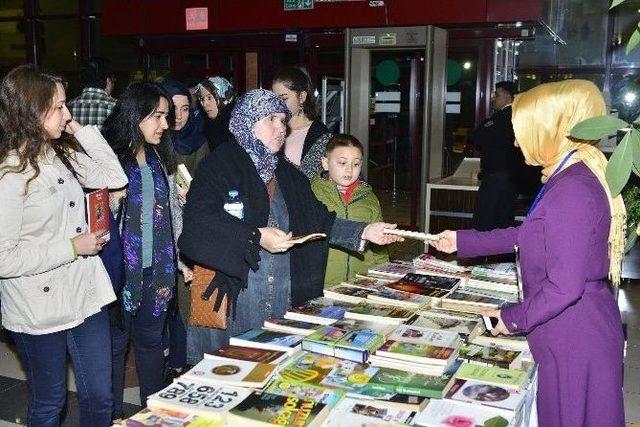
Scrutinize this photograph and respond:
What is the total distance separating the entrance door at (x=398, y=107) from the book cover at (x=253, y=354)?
4.56m

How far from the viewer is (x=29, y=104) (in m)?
2.31

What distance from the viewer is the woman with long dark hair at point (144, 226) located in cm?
292

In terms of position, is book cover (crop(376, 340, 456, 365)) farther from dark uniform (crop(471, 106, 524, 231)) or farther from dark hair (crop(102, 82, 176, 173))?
dark uniform (crop(471, 106, 524, 231))

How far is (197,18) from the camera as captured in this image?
796 cm

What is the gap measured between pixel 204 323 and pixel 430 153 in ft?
14.9

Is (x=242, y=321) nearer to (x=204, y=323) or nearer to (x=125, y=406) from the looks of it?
(x=204, y=323)

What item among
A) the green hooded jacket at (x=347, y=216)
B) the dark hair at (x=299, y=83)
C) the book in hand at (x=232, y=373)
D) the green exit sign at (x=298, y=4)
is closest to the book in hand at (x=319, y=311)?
the book in hand at (x=232, y=373)

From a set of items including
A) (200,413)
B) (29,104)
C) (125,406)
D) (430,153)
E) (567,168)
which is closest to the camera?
(200,413)

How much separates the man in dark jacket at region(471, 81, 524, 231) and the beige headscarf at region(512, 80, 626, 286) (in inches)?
150

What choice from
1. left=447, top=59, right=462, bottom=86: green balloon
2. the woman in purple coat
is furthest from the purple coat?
left=447, top=59, right=462, bottom=86: green balloon

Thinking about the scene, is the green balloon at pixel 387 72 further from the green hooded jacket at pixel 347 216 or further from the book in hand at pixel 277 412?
the book in hand at pixel 277 412

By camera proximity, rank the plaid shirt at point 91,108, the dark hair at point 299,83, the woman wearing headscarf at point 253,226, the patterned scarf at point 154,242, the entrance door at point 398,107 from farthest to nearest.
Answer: the entrance door at point 398,107 < the plaid shirt at point 91,108 < the dark hair at point 299,83 < the patterned scarf at point 154,242 < the woman wearing headscarf at point 253,226

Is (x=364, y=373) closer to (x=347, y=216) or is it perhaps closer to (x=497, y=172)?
(x=347, y=216)

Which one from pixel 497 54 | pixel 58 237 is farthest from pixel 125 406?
pixel 497 54
